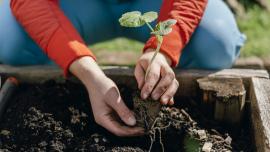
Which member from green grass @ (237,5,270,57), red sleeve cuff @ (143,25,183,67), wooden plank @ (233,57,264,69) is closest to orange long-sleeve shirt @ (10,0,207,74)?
red sleeve cuff @ (143,25,183,67)

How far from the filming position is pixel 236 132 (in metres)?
1.80

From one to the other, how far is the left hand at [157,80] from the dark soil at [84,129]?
9cm

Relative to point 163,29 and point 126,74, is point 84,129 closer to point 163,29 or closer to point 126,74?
point 126,74

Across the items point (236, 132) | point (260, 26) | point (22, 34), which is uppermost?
point (22, 34)

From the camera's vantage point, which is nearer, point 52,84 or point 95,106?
point 95,106

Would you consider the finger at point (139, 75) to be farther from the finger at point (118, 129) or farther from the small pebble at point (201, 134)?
the small pebble at point (201, 134)

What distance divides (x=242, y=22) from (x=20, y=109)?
71.6 inches

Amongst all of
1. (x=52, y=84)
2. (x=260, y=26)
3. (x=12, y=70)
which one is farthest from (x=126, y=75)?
(x=260, y=26)

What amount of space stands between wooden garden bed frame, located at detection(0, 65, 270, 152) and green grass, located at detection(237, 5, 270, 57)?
3.71 feet

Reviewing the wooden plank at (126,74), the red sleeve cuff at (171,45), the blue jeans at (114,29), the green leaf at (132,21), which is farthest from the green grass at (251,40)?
the green leaf at (132,21)

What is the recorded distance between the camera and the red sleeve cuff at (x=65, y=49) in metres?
1.78

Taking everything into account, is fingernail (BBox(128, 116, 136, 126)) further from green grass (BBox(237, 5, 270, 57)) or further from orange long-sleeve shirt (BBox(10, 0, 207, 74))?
green grass (BBox(237, 5, 270, 57))

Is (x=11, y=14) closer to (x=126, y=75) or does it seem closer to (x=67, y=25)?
(x=67, y=25)

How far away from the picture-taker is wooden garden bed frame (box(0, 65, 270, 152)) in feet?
5.41
